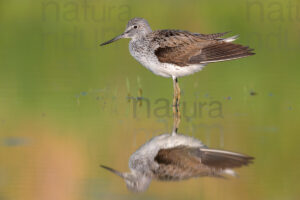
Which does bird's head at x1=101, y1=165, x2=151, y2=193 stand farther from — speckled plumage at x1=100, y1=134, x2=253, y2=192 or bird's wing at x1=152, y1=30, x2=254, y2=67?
bird's wing at x1=152, y1=30, x2=254, y2=67

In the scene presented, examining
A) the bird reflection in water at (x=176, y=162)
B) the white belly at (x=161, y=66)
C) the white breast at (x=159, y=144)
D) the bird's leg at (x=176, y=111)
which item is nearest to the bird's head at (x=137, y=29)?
the white belly at (x=161, y=66)

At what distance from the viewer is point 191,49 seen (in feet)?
37.2

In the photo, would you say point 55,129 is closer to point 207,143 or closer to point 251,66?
point 207,143

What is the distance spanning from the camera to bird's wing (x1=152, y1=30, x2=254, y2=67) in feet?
36.2

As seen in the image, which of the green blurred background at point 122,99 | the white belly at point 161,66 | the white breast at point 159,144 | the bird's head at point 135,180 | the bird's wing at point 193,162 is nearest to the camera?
the bird's head at point 135,180

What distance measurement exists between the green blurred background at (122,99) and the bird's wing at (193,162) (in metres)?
0.21

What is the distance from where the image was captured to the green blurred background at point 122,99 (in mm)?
6707

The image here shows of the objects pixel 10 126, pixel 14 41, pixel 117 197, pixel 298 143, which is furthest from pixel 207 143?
pixel 14 41

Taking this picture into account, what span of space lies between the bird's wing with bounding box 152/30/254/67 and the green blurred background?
2.48ft

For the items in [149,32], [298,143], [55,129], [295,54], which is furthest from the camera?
[295,54]

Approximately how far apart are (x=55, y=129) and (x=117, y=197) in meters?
2.99

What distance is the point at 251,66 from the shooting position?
15.3 metres

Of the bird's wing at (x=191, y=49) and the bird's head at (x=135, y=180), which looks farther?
the bird's wing at (x=191, y=49)

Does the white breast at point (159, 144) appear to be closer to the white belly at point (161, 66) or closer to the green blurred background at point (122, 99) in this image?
the green blurred background at point (122, 99)
